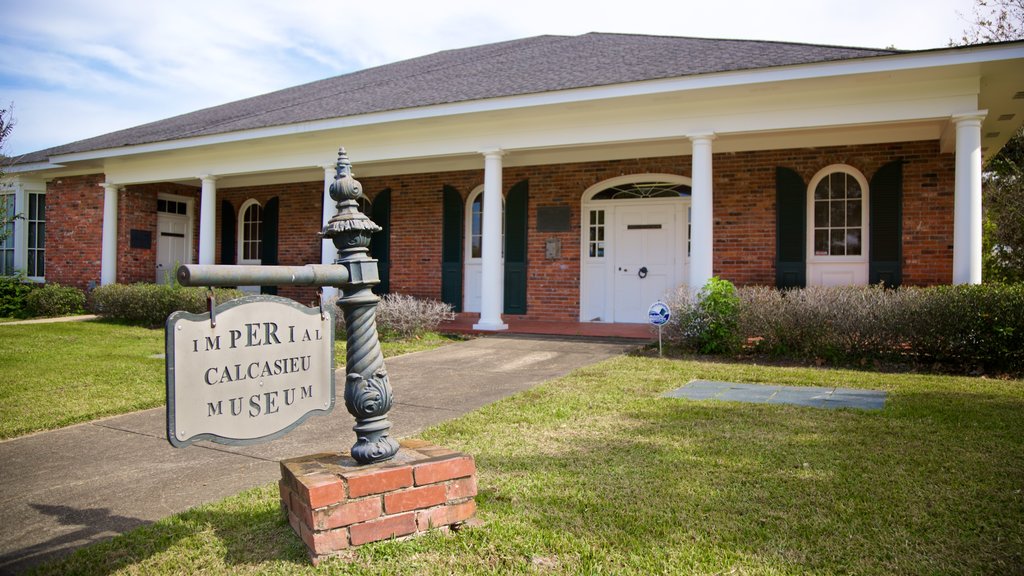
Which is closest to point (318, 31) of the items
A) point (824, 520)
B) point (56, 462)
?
point (56, 462)

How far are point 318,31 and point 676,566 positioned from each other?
13092mm

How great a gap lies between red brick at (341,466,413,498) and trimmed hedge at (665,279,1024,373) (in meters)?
6.41

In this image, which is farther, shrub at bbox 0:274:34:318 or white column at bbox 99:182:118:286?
white column at bbox 99:182:118:286

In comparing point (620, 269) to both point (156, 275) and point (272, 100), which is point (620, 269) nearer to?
point (272, 100)

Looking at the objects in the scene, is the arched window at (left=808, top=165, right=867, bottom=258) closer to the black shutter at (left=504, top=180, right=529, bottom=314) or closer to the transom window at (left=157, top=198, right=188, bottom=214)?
the black shutter at (left=504, top=180, right=529, bottom=314)

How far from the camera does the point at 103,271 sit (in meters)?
14.8

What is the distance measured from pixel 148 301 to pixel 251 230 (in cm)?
404

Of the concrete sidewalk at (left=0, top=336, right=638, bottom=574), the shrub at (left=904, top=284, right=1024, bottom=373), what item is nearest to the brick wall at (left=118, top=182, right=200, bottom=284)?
the concrete sidewalk at (left=0, top=336, right=638, bottom=574)

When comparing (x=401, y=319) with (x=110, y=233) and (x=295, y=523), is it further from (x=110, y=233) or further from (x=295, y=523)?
(x=110, y=233)

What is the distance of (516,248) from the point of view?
13.0 m

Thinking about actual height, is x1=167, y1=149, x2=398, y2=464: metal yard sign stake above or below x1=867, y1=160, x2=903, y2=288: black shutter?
below

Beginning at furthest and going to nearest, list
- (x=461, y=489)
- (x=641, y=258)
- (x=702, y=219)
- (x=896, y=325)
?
(x=641, y=258)
(x=702, y=219)
(x=896, y=325)
(x=461, y=489)

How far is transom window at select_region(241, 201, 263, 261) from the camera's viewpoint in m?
16.3

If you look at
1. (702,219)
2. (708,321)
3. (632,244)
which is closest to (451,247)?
(632,244)
